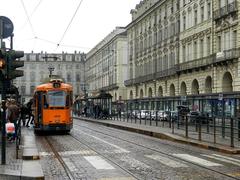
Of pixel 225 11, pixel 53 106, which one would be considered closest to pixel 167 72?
pixel 225 11

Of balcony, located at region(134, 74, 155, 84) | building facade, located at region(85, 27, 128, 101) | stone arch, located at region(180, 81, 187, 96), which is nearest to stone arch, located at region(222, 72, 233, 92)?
stone arch, located at region(180, 81, 187, 96)

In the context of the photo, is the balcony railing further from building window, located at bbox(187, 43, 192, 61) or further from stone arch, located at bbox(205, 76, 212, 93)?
stone arch, located at bbox(205, 76, 212, 93)

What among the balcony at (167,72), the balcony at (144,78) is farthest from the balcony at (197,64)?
the balcony at (144,78)

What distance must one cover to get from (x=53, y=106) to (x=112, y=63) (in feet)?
267

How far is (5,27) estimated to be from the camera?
1276 centimetres

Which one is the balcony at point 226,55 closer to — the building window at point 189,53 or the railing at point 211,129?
the building window at point 189,53

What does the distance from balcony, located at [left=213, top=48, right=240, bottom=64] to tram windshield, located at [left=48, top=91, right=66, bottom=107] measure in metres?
Result: 26.4

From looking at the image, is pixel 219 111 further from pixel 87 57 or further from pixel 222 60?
pixel 87 57

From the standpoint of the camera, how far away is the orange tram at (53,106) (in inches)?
1101

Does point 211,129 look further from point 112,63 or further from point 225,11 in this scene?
point 112,63

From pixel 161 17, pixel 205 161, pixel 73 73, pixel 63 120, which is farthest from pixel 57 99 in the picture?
pixel 73 73

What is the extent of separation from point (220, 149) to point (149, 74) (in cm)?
6532

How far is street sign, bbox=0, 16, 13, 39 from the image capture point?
12.7 metres

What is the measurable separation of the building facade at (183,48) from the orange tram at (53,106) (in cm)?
2616
